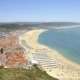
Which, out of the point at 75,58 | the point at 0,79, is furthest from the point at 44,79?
the point at 75,58

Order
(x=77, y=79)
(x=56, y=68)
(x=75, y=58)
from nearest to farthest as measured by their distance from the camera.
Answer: (x=77, y=79) < (x=56, y=68) < (x=75, y=58)

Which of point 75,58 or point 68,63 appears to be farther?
point 75,58

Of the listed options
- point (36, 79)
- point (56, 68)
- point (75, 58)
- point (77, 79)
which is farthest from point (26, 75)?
point (75, 58)

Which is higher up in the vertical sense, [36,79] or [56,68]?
[36,79]

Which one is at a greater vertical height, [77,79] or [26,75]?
[26,75]

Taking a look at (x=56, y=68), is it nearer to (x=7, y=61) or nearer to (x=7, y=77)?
(x=7, y=61)

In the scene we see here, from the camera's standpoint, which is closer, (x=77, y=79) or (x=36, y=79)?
(x=36, y=79)

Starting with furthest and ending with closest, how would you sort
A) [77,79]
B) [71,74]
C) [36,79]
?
[71,74]
[77,79]
[36,79]

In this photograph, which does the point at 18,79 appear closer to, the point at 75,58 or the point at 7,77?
the point at 7,77

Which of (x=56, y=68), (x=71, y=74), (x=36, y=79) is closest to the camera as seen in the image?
(x=36, y=79)
